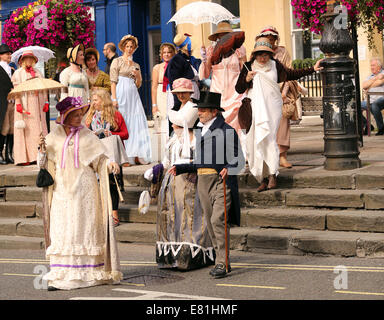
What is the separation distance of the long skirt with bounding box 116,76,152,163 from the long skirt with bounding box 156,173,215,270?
4678mm

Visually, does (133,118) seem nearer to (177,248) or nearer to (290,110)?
(290,110)

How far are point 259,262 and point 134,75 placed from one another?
5857mm

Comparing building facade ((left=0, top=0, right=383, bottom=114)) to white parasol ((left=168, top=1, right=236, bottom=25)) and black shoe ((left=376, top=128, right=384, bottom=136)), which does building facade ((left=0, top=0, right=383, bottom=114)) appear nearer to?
black shoe ((left=376, top=128, right=384, bottom=136))

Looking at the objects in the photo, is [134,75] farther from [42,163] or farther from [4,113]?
[42,163]

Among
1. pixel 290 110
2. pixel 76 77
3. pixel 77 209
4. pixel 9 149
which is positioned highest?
pixel 76 77

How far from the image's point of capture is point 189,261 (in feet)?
29.6

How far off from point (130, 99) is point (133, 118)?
32 cm

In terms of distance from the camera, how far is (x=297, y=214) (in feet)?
33.2

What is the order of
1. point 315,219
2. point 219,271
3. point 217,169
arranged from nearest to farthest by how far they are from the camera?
point 219,271 → point 217,169 → point 315,219

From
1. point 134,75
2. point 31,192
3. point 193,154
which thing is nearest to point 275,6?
point 134,75

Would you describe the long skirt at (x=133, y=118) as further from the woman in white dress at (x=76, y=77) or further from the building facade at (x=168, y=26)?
the building facade at (x=168, y=26)

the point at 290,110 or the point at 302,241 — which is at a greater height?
the point at 290,110

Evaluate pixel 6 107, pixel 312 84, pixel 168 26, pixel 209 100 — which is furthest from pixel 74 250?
pixel 168 26

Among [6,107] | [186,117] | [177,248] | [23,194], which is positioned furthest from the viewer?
[6,107]
